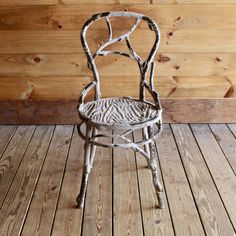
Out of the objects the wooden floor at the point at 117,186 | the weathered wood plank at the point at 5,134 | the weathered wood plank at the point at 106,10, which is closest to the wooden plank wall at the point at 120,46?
the weathered wood plank at the point at 106,10

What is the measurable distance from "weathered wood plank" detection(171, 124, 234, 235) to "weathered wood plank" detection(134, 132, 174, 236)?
155 mm

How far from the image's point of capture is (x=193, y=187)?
1.86m

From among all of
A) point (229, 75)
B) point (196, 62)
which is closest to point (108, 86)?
point (196, 62)

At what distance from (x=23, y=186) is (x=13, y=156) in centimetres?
33

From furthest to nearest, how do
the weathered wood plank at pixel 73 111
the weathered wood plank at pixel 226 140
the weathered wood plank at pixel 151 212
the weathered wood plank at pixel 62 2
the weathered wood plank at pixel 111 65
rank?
the weathered wood plank at pixel 73 111, the weathered wood plank at pixel 111 65, the weathered wood plank at pixel 62 2, the weathered wood plank at pixel 226 140, the weathered wood plank at pixel 151 212

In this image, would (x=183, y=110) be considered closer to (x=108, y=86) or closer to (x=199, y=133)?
(x=199, y=133)

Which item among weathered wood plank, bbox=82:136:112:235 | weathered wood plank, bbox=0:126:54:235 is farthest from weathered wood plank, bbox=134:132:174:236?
weathered wood plank, bbox=0:126:54:235

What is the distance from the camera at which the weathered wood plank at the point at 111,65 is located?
239cm

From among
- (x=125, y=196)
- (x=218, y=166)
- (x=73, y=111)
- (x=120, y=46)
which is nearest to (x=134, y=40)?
(x=120, y=46)

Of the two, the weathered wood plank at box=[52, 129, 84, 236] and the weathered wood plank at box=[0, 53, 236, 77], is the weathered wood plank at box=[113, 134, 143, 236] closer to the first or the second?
the weathered wood plank at box=[52, 129, 84, 236]

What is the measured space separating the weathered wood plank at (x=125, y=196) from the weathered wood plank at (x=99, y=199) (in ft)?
0.09

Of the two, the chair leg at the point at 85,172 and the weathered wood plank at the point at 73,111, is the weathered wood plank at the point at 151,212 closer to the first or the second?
the chair leg at the point at 85,172

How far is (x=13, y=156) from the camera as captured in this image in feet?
7.07

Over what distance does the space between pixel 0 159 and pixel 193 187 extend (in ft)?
3.46
